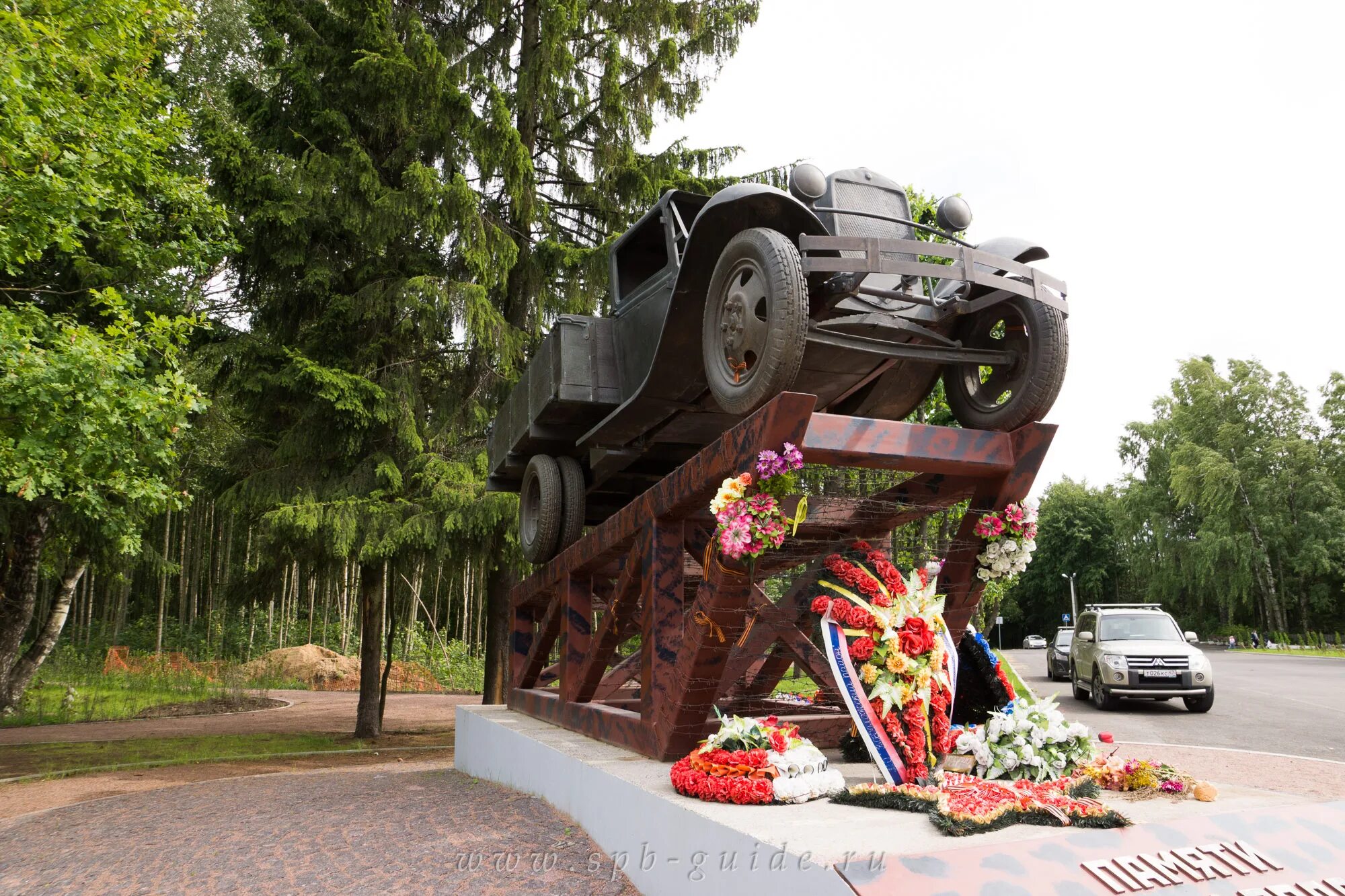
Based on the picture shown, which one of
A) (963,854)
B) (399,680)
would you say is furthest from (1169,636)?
(399,680)

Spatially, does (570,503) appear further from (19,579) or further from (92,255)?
(19,579)

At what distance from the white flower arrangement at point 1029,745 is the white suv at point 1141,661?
30.9 feet

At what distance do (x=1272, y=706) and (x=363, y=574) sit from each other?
1366 cm

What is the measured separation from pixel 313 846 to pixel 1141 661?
11.5m

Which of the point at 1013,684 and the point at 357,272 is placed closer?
the point at 1013,684

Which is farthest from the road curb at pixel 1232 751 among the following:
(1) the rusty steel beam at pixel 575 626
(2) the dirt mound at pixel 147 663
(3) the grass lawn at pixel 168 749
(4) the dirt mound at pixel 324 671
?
(2) the dirt mound at pixel 147 663

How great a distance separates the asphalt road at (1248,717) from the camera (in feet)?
32.6

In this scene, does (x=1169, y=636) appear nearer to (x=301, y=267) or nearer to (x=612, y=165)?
(x=612, y=165)

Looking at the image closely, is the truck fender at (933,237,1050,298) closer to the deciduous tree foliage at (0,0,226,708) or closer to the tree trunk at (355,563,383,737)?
the deciduous tree foliage at (0,0,226,708)

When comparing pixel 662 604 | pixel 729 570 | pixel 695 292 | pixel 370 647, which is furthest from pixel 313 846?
pixel 370 647

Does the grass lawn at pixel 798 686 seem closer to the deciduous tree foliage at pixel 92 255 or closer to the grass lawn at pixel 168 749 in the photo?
the grass lawn at pixel 168 749

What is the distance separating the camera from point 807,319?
4.27 m

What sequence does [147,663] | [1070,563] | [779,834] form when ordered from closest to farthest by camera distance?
1. [779,834]
2. [147,663]
3. [1070,563]

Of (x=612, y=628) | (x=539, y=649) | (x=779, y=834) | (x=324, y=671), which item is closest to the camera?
(x=779, y=834)
